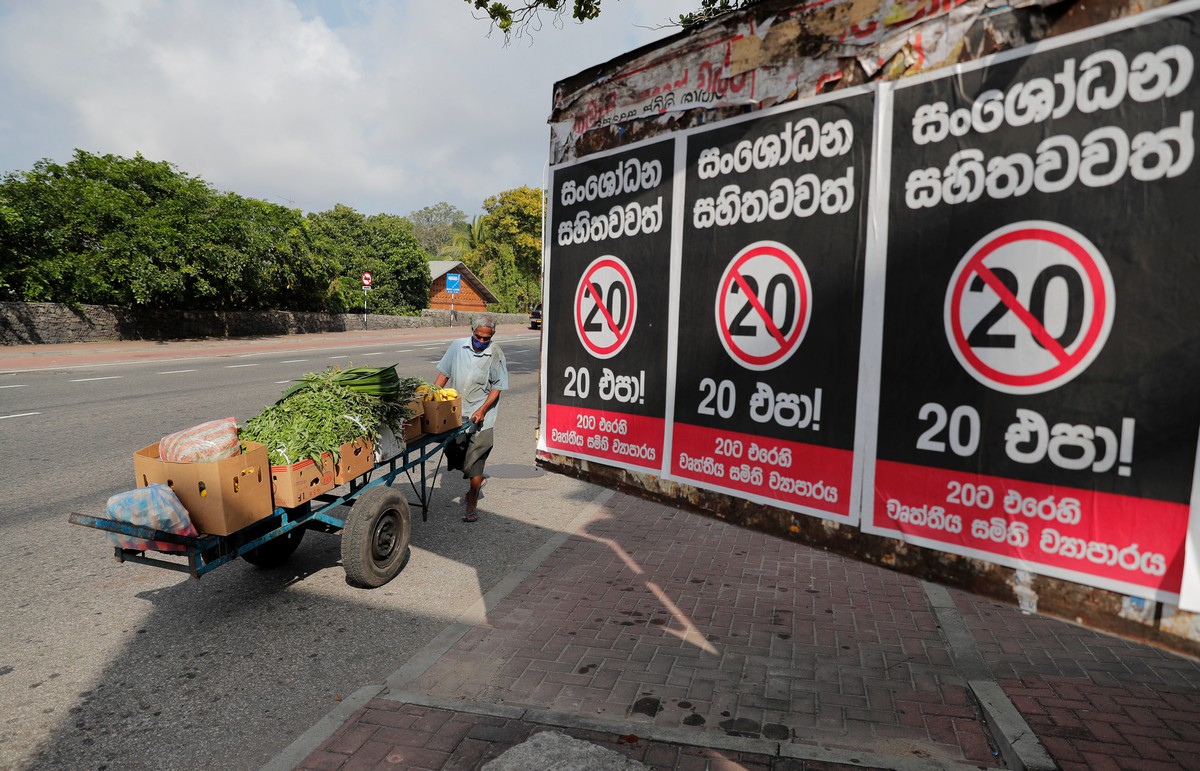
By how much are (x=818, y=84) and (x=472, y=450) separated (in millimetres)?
5592

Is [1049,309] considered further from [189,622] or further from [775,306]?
[189,622]

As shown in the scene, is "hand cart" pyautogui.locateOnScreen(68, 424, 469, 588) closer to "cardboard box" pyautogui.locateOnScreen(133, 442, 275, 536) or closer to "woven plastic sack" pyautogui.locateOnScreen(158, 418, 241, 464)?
"cardboard box" pyautogui.locateOnScreen(133, 442, 275, 536)

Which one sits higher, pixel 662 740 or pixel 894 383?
pixel 894 383

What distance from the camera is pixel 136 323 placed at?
26.0 meters

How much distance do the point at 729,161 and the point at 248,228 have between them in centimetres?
3034

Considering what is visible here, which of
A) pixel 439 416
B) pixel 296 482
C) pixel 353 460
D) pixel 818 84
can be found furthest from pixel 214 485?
pixel 818 84

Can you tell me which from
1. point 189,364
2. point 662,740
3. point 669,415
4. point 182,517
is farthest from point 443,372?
point 189,364

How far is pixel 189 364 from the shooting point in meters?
19.5

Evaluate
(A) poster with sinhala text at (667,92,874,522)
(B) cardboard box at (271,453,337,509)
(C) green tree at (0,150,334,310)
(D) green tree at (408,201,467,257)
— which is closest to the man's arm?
(B) cardboard box at (271,453,337,509)

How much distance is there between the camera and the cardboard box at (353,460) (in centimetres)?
496

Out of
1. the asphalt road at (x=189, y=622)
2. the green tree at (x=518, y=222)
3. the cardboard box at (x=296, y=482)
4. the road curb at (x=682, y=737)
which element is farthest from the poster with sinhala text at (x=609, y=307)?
the green tree at (x=518, y=222)

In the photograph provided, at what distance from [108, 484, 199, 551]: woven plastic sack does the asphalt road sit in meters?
0.72

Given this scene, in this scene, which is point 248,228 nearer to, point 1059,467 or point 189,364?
point 189,364

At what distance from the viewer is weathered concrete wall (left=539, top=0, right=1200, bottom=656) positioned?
4.76ft
